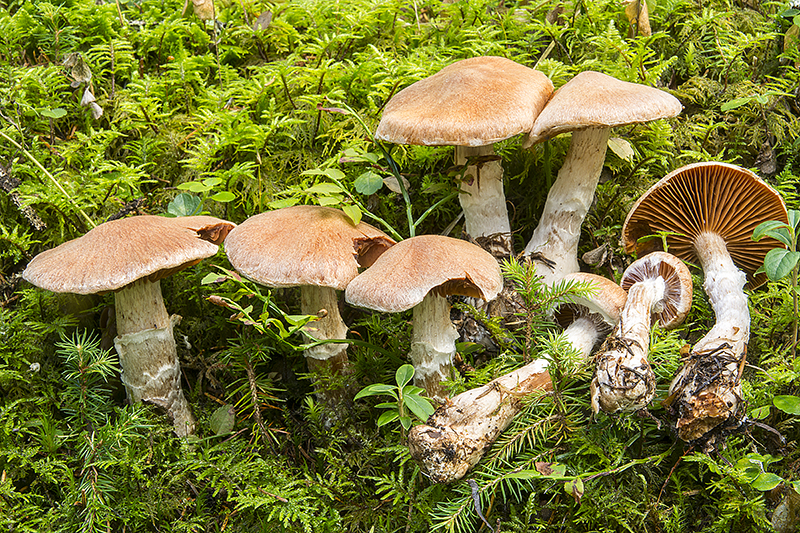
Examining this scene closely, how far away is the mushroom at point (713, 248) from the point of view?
7.29 feet

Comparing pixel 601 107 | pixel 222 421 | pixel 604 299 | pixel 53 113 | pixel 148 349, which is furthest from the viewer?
pixel 53 113

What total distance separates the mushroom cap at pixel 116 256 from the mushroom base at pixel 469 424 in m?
1.31

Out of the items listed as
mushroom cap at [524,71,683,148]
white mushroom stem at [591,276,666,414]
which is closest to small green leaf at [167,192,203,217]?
mushroom cap at [524,71,683,148]

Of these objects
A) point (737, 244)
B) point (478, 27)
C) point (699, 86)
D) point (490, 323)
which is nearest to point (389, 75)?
point (478, 27)

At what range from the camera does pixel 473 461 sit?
233 cm

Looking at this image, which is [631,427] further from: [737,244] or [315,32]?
[315,32]

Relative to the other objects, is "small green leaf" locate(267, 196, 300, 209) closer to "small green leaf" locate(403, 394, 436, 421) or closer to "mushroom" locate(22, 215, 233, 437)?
"mushroom" locate(22, 215, 233, 437)

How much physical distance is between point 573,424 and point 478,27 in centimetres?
295

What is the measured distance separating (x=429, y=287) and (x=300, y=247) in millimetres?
631

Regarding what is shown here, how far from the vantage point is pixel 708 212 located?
2.94 meters

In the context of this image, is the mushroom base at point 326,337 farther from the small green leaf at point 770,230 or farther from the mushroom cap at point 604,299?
the small green leaf at point 770,230

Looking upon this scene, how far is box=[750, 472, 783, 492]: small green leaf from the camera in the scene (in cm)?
201

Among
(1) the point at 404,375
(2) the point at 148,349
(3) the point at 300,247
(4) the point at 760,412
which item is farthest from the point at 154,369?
(4) the point at 760,412

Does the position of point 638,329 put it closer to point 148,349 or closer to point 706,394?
point 706,394
